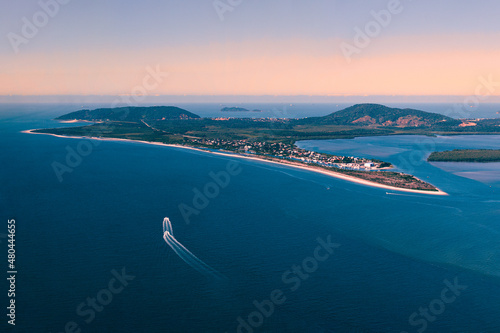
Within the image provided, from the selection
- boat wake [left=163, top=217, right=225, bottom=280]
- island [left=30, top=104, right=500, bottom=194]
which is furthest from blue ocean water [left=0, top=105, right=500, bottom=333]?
island [left=30, top=104, right=500, bottom=194]

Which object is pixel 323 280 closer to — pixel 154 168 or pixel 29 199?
pixel 29 199

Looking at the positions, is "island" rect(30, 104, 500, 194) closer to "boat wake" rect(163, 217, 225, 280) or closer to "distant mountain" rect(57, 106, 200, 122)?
"distant mountain" rect(57, 106, 200, 122)

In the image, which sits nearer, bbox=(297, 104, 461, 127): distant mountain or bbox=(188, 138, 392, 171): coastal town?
bbox=(188, 138, 392, 171): coastal town

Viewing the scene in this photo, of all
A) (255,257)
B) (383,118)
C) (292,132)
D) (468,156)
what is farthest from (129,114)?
(255,257)

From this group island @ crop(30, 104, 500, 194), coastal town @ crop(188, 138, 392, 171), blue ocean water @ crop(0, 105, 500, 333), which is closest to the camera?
blue ocean water @ crop(0, 105, 500, 333)

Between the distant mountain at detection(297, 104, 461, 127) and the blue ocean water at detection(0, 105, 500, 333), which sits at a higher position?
the distant mountain at detection(297, 104, 461, 127)

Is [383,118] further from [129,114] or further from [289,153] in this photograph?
[129,114]

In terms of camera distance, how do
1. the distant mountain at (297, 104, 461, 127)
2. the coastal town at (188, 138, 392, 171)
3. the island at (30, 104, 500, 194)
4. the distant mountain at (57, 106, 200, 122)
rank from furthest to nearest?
the distant mountain at (57, 106, 200, 122) → the distant mountain at (297, 104, 461, 127) → the coastal town at (188, 138, 392, 171) → the island at (30, 104, 500, 194)
